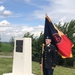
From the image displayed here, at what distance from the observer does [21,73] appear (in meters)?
12.5

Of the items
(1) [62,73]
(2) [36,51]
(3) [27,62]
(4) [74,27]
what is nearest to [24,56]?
(3) [27,62]

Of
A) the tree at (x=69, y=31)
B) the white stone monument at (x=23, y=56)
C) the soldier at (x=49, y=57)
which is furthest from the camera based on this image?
the tree at (x=69, y=31)

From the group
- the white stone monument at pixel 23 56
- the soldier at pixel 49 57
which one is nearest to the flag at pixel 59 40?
the soldier at pixel 49 57

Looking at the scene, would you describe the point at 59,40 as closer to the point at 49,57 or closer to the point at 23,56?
the point at 49,57

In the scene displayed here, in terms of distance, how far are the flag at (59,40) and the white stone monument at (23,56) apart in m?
1.14

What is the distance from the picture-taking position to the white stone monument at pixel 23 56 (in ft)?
40.3

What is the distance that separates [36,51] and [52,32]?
65.9 ft

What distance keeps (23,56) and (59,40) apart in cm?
184

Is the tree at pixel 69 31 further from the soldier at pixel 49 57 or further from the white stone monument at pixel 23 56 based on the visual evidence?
the soldier at pixel 49 57

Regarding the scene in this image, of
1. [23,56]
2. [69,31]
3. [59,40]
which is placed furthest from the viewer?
[69,31]

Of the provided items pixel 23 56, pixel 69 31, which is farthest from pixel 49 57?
pixel 69 31

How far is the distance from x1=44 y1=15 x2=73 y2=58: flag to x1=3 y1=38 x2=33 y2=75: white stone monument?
114 centimetres

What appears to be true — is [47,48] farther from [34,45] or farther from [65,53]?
[34,45]

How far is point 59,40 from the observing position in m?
11.4
